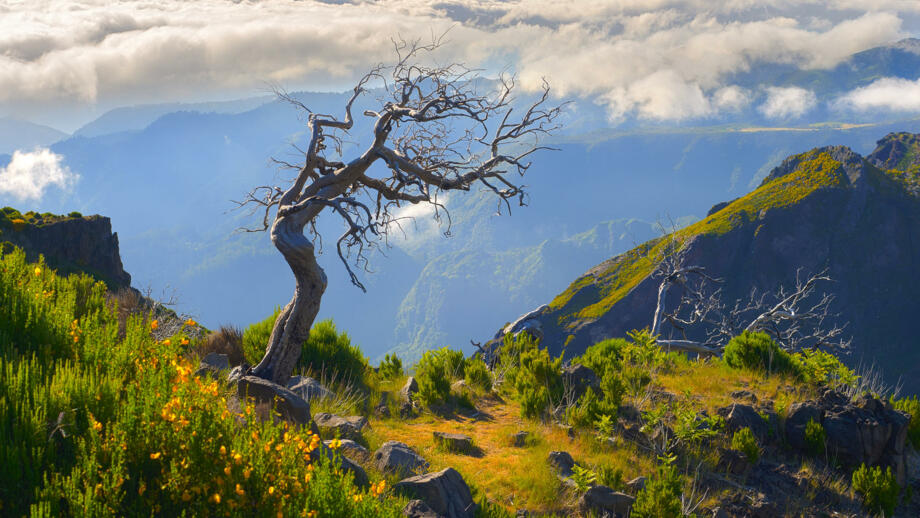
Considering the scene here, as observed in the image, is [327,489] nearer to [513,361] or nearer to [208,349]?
[208,349]

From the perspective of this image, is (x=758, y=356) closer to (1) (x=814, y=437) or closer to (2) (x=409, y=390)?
(1) (x=814, y=437)

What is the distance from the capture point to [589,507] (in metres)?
7.02

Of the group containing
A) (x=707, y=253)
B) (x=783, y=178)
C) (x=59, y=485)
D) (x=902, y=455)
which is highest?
(x=59, y=485)

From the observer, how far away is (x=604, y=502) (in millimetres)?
7023

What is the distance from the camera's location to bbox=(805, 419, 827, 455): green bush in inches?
364

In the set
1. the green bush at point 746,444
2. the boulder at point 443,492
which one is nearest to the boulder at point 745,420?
the green bush at point 746,444

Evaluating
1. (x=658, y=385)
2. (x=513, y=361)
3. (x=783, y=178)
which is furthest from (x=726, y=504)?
(x=783, y=178)

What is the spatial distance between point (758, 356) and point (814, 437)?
2.90 m

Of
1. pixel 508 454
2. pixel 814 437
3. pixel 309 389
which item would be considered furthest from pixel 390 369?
pixel 814 437

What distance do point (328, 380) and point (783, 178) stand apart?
146054 millimetres

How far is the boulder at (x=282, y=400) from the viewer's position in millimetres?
7156

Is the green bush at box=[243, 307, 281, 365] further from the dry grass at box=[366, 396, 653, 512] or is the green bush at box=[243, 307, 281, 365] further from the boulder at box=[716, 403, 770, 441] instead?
the boulder at box=[716, 403, 770, 441]

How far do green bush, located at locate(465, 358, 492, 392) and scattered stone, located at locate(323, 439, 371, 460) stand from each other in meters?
5.15

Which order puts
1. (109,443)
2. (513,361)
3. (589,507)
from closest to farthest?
(109,443), (589,507), (513,361)
